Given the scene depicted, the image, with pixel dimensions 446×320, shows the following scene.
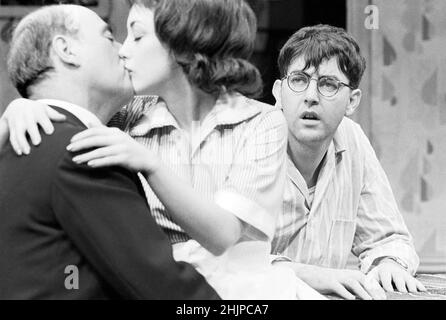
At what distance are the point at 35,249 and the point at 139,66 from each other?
0.30m

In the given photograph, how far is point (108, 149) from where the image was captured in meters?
0.88

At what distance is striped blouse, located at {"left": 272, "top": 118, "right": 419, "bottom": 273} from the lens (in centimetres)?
123

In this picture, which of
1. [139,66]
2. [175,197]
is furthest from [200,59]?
[175,197]

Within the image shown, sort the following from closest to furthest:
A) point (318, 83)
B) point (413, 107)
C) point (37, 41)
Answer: point (37, 41)
point (318, 83)
point (413, 107)

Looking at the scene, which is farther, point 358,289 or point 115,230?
point 358,289

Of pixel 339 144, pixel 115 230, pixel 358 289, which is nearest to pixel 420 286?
pixel 358 289

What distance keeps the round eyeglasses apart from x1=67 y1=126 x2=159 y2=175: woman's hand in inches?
15.6

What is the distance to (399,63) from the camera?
1440mm

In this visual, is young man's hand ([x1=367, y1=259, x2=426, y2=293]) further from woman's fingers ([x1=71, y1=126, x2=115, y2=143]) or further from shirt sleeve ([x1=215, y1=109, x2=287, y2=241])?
woman's fingers ([x1=71, y1=126, x2=115, y2=143])

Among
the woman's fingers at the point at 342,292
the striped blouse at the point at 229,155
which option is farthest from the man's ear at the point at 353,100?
the woman's fingers at the point at 342,292

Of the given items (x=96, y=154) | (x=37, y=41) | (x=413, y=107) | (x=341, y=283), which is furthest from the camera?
(x=413, y=107)

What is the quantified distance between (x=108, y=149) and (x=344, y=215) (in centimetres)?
55

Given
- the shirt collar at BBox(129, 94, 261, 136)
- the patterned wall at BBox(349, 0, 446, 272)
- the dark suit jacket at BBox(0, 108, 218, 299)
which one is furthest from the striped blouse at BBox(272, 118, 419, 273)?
the dark suit jacket at BBox(0, 108, 218, 299)

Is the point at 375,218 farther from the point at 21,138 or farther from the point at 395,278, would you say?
the point at 21,138
